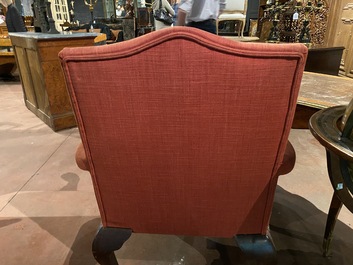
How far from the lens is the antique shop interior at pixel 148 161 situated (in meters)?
0.62

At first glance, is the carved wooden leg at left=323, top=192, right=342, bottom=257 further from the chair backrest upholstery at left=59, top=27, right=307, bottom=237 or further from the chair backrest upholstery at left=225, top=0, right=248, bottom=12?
the chair backrest upholstery at left=225, top=0, right=248, bottom=12

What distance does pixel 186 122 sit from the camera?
64 cm

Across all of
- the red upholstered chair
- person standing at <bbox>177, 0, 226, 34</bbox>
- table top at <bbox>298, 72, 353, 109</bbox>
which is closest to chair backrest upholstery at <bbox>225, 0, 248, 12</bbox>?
person standing at <bbox>177, 0, 226, 34</bbox>

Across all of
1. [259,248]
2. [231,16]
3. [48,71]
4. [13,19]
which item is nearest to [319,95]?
[259,248]

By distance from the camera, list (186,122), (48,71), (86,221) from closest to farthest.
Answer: (186,122), (86,221), (48,71)

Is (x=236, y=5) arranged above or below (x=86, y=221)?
above

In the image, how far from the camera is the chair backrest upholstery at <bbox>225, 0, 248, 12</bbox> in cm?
400

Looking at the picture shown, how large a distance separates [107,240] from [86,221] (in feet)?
2.11

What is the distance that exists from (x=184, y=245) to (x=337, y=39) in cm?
364

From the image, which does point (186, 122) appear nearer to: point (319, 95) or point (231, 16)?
point (319, 95)

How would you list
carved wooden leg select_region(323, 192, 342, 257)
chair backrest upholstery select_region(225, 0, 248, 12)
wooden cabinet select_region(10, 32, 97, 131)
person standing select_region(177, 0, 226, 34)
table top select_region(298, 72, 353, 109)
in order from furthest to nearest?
chair backrest upholstery select_region(225, 0, 248, 12)
wooden cabinet select_region(10, 32, 97, 131)
person standing select_region(177, 0, 226, 34)
table top select_region(298, 72, 353, 109)
carved wooden leg select_region(323, 192, 342, 257)

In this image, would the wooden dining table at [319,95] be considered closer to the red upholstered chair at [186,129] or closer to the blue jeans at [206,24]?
the red upholstered chair at [186,129]

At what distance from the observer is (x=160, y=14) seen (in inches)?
166

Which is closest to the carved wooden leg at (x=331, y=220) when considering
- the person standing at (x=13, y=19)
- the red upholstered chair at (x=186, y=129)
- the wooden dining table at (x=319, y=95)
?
the wooden dining table at (x=319, y=95)
